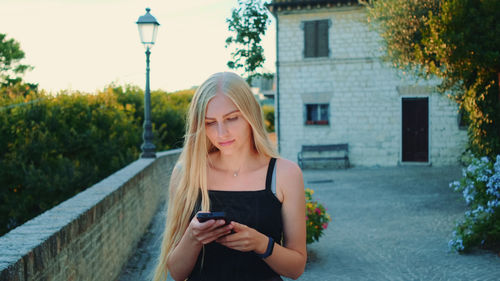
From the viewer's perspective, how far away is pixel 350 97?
17719 mm

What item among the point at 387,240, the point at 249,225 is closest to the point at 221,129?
the point at 249,225

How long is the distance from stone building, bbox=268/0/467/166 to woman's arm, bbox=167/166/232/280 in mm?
15966

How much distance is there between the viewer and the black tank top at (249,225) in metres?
2.08

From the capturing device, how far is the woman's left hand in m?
1.86

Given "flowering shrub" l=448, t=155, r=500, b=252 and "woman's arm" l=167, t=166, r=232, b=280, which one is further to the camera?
"flowering shrub" l=448, t=155, r=500, b=252

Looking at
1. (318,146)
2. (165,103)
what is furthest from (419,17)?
(165,103)

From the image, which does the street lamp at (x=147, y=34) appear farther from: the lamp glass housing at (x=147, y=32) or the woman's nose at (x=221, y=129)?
the woman's nose at (x=221, y=129)

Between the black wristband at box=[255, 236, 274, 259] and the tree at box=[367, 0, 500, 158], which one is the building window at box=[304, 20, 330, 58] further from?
the black wristband at box=[255, 236, 274, 259]

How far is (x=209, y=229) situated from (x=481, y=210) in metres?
4.95

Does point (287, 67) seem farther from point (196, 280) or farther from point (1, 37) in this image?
point (1, 37)

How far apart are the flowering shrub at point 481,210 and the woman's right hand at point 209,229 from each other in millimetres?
4746

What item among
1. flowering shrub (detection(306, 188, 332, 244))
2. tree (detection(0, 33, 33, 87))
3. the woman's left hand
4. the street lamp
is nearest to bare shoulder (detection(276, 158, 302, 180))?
the woman's left hand

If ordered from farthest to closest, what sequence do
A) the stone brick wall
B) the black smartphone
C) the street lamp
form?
the street lamp < the stone brick wall < the black smartphone

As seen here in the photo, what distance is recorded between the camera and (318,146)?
1788 cm
